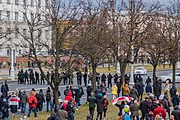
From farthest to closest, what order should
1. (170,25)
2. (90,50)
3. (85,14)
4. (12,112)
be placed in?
(170,25) → (85,14) → (90,50) → (12,112)

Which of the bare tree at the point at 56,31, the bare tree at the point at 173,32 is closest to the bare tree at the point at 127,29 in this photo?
the bare tree at the point at 173,32

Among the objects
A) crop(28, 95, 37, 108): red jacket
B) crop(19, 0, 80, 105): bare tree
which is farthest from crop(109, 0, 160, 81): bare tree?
crop(28, 95, 37, 108): red jacket

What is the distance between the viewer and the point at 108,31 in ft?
111

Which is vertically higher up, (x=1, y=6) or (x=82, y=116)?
(x=1, y=6)

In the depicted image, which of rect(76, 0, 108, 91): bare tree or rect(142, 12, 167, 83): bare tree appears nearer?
rect(76, 0, 108, 91): bare tree

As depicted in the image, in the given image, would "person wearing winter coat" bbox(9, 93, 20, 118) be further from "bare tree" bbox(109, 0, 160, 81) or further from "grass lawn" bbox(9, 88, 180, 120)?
"bare tree" bbox(109, 0, 160, 81)

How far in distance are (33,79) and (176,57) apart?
573 inches

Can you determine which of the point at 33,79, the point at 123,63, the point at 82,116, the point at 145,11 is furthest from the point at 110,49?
the point at 33,79

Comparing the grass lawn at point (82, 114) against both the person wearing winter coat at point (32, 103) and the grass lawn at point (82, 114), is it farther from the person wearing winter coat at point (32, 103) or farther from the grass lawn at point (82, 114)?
the person wearing winter coat at point (32, 103)

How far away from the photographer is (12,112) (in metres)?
25.5

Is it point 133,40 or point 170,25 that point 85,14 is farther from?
point 170,25

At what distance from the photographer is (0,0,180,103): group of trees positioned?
27172 millimetres

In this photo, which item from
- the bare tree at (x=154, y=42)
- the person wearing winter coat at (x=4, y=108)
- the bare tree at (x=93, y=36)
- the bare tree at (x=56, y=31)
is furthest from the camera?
the bare tree at (x=154, y=42)

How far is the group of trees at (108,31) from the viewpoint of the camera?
27.2 meters
